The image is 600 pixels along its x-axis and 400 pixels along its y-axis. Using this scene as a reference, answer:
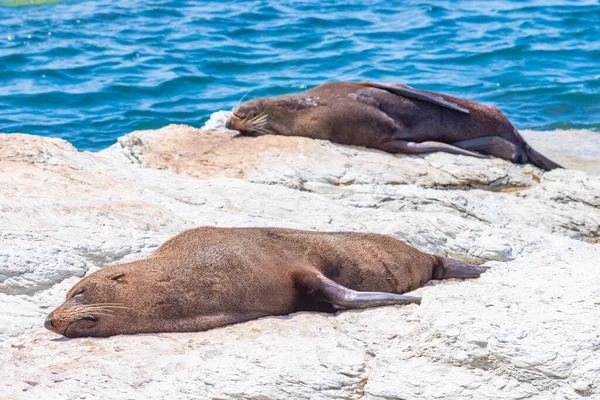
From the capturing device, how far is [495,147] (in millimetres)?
9727

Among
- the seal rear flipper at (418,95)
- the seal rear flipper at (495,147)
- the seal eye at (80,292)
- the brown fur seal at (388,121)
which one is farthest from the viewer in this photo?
the seal rear flipper at (418,95)

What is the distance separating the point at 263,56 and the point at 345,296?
10.5m

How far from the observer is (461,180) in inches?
339

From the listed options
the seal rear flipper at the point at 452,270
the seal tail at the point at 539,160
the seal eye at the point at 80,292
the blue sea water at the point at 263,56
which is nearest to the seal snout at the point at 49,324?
the seal eye at the point at 80,292

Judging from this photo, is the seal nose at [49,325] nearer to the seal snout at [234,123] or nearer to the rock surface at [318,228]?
the rock surface at [318,228]

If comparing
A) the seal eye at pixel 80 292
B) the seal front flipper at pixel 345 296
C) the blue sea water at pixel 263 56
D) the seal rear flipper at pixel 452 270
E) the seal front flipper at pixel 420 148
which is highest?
the seal eye at pixel 80 292

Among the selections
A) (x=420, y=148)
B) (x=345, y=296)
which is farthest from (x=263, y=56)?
(x=345, y=296)

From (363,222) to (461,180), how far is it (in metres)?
2.02

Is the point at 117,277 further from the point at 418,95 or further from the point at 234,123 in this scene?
the point at 418,95

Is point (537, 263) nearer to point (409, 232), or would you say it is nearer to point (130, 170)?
point (409, 232)

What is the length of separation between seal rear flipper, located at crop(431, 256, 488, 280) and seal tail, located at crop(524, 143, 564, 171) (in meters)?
3.83

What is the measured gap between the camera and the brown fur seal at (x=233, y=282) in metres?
4.79

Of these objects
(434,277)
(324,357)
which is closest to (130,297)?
(324,357)

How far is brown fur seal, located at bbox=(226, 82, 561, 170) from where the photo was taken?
9453 mm
